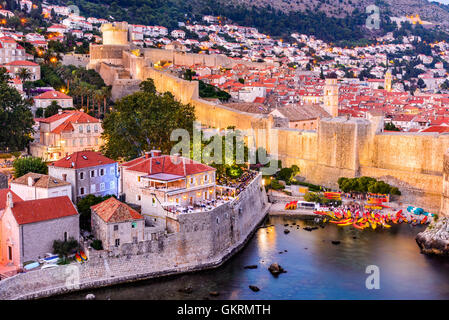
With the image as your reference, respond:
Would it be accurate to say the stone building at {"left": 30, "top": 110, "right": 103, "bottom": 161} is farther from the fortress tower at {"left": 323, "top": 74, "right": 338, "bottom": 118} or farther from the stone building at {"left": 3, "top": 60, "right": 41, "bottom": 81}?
the fortress tower at {"left": 323, "top": 74, "right": 338, "bottom": 118}

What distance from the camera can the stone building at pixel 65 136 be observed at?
25.6 m

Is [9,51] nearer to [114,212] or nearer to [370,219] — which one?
[114,212]

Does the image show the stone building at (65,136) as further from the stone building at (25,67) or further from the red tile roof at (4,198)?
the stone building at (25,67)

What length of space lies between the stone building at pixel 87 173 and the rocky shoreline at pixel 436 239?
10852 mm

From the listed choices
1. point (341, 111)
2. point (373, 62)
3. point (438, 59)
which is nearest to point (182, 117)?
point (341, 111)

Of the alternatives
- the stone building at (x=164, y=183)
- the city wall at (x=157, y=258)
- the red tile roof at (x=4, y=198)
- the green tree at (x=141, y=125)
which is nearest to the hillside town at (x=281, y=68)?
the green tree at (x=141, y=125)

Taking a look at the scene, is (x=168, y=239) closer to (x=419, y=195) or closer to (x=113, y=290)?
(x=113, y=290)

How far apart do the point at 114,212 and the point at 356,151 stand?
43.9 feet

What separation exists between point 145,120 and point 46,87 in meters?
12.4

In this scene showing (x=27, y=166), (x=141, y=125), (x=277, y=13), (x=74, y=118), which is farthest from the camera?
(x=277, y=13)

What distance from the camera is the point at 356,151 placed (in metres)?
26.4

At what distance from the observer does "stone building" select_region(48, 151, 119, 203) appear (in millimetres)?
19438

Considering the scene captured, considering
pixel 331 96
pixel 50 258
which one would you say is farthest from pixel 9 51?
pixel 50 258

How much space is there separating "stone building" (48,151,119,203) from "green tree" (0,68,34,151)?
5.10 meters
